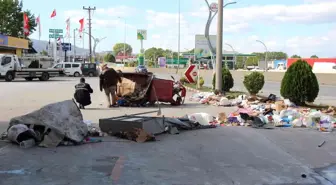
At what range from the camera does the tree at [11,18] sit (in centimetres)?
7383

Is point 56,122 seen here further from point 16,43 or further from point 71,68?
point 16,43

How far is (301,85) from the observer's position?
1541 cm

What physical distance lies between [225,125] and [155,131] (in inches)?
101

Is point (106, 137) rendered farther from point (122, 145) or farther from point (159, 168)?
point (159, 168)

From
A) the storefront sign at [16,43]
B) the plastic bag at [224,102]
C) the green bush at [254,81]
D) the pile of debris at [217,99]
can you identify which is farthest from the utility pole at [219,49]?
the storefront sign at [16,43]

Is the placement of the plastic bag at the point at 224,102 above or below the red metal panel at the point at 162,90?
below

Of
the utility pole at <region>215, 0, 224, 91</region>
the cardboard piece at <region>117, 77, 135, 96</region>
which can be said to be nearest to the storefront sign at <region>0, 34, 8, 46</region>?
the utility pole at <region>215, 0, 224, 91</region>

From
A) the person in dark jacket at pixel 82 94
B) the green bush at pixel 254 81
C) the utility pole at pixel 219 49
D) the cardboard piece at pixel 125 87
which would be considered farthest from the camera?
the utility pole at pixel 219 49

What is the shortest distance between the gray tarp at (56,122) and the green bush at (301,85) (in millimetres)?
9259

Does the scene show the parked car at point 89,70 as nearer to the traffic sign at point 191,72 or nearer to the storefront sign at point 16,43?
the storefront sign at point 16,43

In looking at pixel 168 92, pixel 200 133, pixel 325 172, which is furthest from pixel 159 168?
pixel 168 92

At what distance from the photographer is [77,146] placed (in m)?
8.24

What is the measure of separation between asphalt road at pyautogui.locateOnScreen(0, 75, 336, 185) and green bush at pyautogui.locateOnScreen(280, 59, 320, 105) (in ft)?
18.0

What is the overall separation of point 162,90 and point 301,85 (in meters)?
5.16
